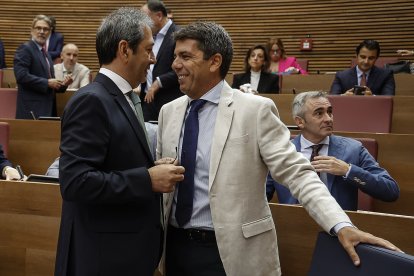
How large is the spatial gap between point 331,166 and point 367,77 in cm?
130

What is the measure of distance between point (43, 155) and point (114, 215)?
1076 mm

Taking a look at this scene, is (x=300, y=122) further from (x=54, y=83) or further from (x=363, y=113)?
(x=54, y=83)

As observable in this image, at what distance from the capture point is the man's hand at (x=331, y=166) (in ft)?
3.74

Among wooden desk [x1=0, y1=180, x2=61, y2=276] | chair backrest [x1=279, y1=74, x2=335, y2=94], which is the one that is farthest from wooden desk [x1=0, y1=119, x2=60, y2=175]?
chair backrest [x1=279, y1=74, x2=335, y2=94]

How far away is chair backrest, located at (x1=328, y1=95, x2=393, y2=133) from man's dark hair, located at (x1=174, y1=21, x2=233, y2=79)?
105 centimetres

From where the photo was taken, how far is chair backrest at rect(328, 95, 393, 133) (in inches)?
68.4

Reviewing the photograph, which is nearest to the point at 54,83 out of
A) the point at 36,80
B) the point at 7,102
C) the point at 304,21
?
the point at 36,80

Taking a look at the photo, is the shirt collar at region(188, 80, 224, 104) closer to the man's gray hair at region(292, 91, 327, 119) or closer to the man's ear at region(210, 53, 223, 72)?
the man's ear at region(210, 53, 223, 72)

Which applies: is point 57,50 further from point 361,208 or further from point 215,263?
point 215,263

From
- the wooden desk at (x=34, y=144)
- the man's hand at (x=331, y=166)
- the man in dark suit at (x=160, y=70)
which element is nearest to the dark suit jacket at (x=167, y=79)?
the man in dark suit at (x=160, y=70)

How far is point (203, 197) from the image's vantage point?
31.1 inches

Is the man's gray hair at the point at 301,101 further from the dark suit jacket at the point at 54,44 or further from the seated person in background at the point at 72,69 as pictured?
the dark suit jacket at the point at 54,44

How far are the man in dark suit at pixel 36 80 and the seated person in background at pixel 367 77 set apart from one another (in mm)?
1130

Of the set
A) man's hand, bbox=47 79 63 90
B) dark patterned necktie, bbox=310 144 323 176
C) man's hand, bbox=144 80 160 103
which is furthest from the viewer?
man's hand, bbox=47 79 63 90
